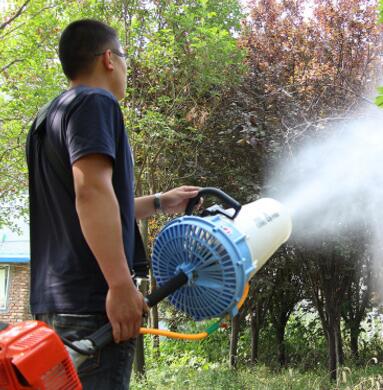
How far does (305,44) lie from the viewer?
684 centimetres

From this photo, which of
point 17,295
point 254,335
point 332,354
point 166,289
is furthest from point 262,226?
point 17,295

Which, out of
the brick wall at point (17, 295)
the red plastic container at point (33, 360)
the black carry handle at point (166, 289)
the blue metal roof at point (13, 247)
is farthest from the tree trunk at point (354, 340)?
the blue metal roof at point (13, 247)

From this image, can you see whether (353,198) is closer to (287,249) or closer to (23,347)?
(287,249)

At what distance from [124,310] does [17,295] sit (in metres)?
12.4

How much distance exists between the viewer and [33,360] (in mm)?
1125

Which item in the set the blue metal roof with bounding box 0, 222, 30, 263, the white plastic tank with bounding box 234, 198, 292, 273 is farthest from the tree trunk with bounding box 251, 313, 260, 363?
the blue metal roof with bounding box 0, 222, 30, 263

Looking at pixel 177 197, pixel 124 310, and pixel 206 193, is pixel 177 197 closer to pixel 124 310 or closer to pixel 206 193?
pixel 206 193

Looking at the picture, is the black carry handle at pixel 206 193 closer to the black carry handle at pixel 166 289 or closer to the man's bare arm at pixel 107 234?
the black carry handle at pixel 166 289

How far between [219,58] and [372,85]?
196 cm

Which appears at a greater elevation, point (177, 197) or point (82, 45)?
point (82, 45)

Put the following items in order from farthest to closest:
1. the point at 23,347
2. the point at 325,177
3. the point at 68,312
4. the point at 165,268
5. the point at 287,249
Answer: the point at 287,249, the point at 325,177, the point at 165,268, the point at 68,312, the point at 23,347

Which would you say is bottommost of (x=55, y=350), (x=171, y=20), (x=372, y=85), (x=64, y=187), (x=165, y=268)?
(x=55, y=350)

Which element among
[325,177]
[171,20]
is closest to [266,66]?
[171,20]

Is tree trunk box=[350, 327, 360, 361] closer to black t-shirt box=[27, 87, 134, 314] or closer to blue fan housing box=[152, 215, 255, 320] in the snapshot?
blue fan housing box=[152, 215, 255, 320]
